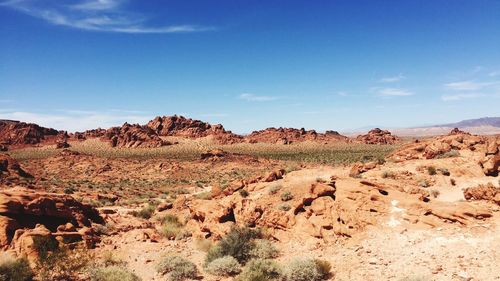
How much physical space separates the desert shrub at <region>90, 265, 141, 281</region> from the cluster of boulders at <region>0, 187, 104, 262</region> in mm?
2514

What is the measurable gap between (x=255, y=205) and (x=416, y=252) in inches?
280

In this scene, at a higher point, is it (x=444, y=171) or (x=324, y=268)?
(x=444, y=171)

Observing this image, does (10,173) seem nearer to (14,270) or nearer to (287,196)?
(14,270)

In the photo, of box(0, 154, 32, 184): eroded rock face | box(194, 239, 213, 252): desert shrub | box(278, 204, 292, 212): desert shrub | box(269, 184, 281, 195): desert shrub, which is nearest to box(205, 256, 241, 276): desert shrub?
box(194, 239, 213, 252): desert shrub

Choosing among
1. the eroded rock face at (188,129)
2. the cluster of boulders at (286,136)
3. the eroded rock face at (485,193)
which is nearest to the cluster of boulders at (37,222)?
the eroded rock face at (485,193)

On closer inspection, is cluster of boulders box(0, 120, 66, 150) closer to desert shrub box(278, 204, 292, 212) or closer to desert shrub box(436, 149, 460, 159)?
desert shrub box(278, 204, 292, 212)

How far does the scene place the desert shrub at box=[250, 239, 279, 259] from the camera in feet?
44.2

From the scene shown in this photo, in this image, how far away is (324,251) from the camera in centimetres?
1323

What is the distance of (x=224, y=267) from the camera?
12.4 metres

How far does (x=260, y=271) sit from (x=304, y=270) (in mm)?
1308

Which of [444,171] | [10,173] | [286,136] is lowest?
[10,173]

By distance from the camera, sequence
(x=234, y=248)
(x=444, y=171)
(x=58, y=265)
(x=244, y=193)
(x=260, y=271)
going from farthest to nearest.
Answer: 1. (x=444, y=171)
2. (x=244, y=193)
3. (x=234, y=248)
4. (x=58, y=265)
5. (x=260, y=271)

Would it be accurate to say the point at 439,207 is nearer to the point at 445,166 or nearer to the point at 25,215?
the point at 445,166

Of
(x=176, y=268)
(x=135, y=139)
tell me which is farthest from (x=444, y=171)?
(x=135, y=139)
